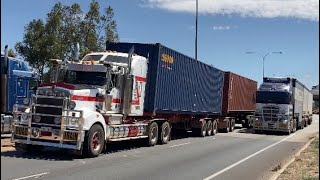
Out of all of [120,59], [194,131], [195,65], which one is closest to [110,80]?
[120,59]

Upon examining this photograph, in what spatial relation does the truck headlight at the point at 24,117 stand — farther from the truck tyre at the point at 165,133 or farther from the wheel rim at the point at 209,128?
the wheel rim at the point at 209,128

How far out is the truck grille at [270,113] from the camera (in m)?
33.6

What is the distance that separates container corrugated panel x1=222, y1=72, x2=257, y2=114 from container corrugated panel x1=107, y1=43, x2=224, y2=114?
3.13 m

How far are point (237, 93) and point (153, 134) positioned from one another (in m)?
16.6

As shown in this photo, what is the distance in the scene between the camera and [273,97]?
3378 cm

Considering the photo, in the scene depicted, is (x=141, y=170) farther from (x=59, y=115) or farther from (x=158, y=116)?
(x=158, y=116)

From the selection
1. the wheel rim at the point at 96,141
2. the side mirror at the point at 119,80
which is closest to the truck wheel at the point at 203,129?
the side mirror at the point at 119,80

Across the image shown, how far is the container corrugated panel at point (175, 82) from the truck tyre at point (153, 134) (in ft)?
1.99

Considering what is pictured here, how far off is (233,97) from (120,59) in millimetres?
17704

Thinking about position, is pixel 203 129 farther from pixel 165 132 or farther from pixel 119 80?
pixel 119 80

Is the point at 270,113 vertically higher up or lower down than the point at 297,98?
lower down

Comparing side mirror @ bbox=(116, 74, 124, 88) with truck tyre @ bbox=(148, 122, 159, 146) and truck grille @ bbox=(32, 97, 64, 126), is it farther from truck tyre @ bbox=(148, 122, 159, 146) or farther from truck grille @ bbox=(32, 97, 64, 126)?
truck tyre @ bbox=(148, 122, 159, 146)

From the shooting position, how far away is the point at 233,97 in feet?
111

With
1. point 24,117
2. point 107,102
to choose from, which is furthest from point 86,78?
point 24,117
